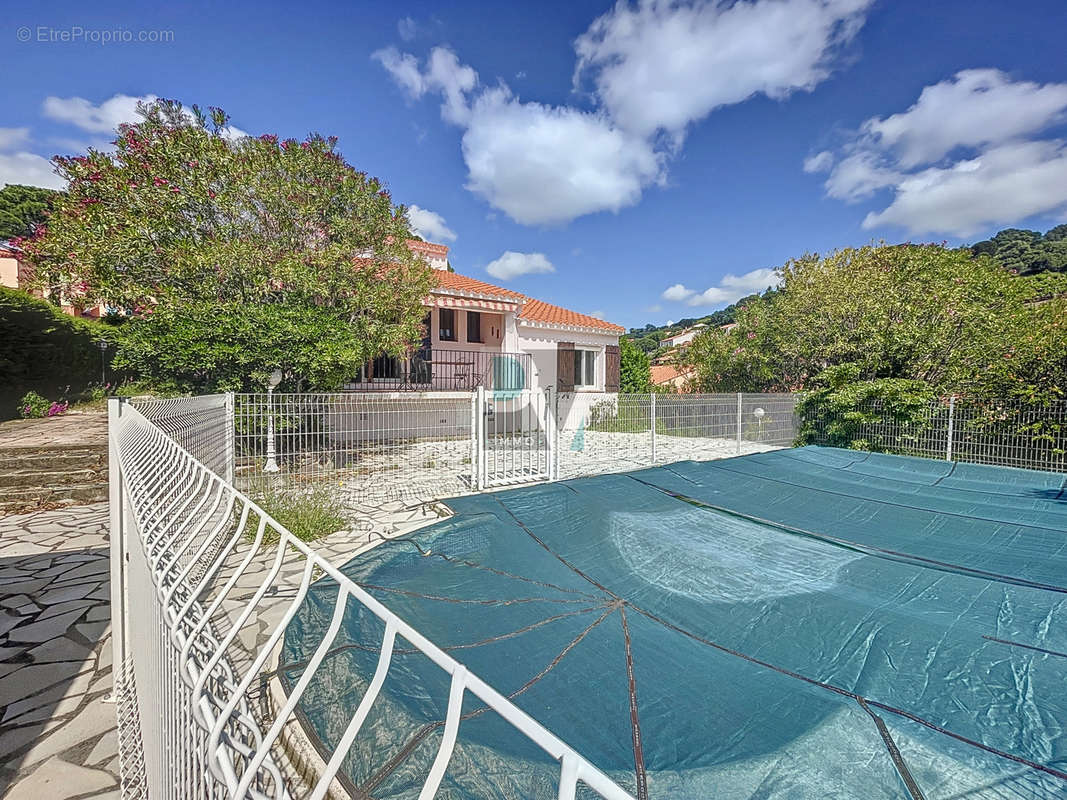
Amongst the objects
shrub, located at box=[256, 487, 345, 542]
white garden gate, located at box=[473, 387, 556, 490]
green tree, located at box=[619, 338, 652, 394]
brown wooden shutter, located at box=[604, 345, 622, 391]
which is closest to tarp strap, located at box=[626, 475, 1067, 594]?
white garden gate, located at box=[473, 387, 556, 490]

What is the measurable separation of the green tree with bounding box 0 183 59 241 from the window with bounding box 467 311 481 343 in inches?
1158

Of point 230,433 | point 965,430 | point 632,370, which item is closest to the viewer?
point 230,433

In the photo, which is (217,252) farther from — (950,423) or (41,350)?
(950,423)

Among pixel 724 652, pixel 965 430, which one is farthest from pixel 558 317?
pixel 724 652

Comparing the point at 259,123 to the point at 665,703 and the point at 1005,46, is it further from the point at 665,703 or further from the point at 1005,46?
the point at 1005,46

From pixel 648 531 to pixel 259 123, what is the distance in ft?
36.1

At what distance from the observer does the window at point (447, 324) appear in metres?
15.8

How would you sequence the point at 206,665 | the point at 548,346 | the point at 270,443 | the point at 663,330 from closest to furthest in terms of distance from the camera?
the point at 206,665, the point at 270,443, the point at 548,346, the point at 663,330

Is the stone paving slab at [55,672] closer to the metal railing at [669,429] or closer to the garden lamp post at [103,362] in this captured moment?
the metal railing at [669,429]

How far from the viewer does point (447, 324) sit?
1608 cm

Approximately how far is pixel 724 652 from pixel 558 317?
634 inches

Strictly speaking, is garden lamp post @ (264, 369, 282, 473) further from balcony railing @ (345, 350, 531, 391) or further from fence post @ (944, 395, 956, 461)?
fence post @ (944, 395, 956, 461)

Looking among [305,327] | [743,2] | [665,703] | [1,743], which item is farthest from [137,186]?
[743,2]

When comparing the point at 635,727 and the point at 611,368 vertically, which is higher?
the point at 611,368
